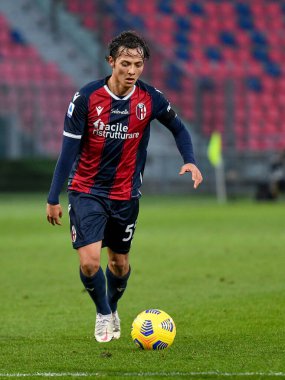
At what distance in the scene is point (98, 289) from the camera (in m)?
7.55

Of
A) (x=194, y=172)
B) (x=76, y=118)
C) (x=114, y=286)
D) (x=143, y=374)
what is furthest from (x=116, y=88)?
(x=143, y=374)

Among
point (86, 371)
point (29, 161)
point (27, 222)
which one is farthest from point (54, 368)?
point (29, 161)

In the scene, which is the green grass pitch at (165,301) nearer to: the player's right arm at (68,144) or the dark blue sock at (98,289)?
the dark blue sock at (98,289)

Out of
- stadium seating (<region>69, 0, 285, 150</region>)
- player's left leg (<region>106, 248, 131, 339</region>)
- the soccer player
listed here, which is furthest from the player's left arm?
stadium seating (<region>69, 0, 285, 150</region>)

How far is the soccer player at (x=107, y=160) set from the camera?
7395mm

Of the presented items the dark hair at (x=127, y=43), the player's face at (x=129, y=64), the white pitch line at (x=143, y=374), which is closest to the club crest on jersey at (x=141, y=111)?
the player's face at (x=129, y=64)

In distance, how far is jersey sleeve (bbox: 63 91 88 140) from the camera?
291 inches

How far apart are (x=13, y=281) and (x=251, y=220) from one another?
10.1m

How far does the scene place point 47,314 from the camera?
9.35m

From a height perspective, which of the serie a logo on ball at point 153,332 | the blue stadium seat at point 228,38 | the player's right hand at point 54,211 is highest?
the blue stadium seat at point 228,38

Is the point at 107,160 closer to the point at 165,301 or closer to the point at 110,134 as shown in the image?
the point at 110,134

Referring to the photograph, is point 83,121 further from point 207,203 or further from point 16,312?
point 207,203

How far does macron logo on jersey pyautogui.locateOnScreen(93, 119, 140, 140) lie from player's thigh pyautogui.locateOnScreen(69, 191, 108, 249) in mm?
459

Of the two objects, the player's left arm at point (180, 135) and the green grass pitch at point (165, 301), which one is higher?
the player's left arm at point (180, 135)
